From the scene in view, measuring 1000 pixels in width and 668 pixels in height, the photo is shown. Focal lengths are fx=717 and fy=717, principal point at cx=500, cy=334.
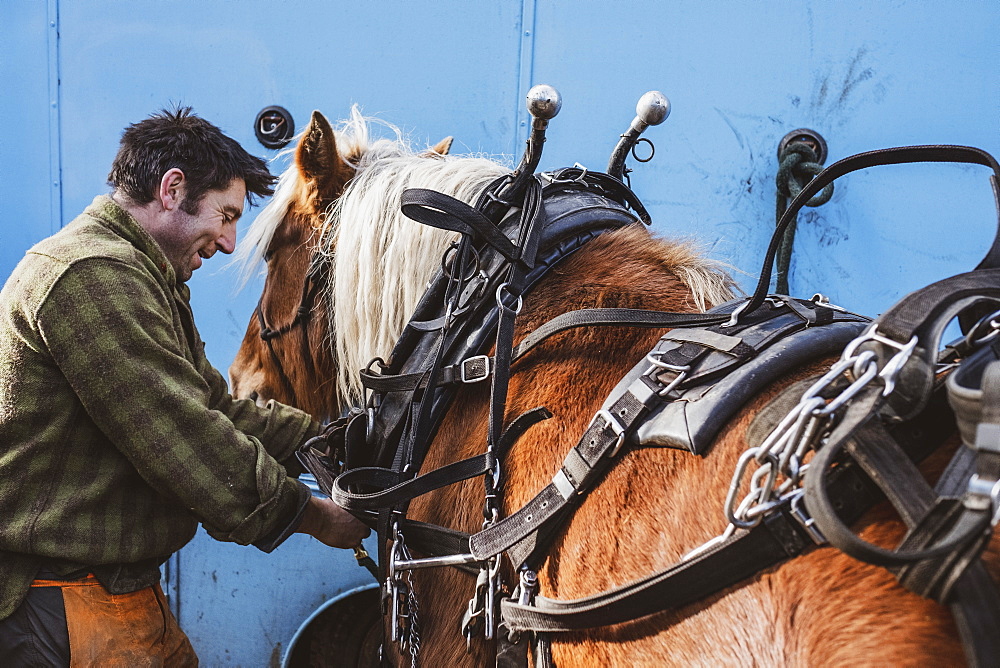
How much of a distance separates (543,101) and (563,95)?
0.96 m

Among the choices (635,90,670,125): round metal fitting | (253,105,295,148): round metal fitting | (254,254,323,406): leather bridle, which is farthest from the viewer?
(253,105,295,148): round metal fitting

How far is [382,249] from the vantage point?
1430 millimetres

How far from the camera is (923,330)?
2.24ft

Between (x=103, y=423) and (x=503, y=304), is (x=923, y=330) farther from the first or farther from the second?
(x=103, y=423)

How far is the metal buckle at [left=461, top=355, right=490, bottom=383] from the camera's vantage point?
44.1 inches

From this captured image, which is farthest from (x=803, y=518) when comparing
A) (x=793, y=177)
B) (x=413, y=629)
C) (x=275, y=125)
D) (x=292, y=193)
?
(x=275, y=125)

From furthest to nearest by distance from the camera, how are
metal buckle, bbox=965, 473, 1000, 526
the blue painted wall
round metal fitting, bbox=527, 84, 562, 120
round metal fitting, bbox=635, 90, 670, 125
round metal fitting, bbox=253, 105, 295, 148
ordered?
1. round metal fitting, bbox=253, 105, 295, 148
2. the blue painted wall
3. round metal fitting, bbox=635, 90, 670, 125
4. round metal fitting, bbox=527, 84, 562, 120
5. metal buckle, bbox=965, 473, 1000, 526

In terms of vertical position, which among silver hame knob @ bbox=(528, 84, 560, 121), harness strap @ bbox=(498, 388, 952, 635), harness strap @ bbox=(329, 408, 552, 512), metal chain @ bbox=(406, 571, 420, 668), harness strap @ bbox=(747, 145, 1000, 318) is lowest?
metal chain @ bbox=(406, 571, 420, 668)

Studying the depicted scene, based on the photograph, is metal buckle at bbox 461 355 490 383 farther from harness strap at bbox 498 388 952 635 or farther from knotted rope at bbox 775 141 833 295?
knotted rope at bbox 775 141 833 295

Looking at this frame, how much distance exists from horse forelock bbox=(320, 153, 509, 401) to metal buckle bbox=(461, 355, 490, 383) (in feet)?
0.98

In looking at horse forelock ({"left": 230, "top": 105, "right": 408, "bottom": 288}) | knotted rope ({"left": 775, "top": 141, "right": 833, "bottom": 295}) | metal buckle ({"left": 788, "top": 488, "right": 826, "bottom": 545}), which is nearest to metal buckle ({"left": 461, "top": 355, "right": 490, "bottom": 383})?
metal buckle ({"left": 788, "top": 488, "right": 826, "bottom": 545})

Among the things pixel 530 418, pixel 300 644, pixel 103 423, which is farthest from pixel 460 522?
pixel 300 644

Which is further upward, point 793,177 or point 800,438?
point 793,177

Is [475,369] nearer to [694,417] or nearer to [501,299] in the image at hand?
[501,299]
